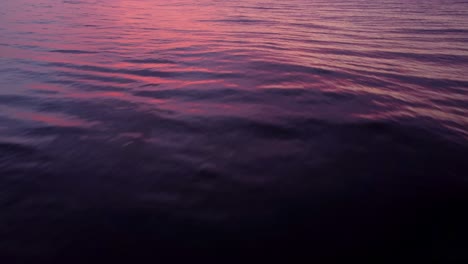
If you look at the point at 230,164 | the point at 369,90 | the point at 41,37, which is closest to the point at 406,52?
the point at 369,90

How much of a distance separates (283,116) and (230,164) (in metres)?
1.03

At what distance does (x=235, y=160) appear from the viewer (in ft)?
7.12

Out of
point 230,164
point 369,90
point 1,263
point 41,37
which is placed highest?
point 41,37

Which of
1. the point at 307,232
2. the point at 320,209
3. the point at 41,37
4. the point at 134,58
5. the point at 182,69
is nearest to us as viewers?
the point at 307,232

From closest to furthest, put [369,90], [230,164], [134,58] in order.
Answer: [230,164], [369,90], [134,58]

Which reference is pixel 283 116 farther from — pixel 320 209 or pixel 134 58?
pixel 134 58

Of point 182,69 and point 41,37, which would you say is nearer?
point 182,69

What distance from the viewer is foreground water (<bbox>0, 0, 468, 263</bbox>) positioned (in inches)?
58.2

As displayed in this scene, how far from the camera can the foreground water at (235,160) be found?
1479mm

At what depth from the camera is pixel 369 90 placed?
3.54 metres

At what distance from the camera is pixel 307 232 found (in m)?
1.51

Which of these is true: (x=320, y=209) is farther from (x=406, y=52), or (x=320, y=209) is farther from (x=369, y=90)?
(x=406, y=52)

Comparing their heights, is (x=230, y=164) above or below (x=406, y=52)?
below

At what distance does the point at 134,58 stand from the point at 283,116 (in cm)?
405
